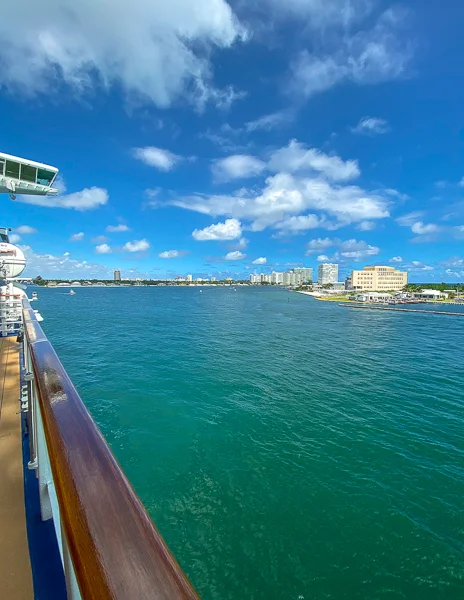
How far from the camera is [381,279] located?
477 ft

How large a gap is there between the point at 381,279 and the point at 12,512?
6315 inches

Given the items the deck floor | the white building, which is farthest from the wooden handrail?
the white building

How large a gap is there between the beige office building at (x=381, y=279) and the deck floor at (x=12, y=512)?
155911 millimetres

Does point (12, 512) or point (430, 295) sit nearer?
point (12, 512)

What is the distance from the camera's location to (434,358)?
76.4 feet

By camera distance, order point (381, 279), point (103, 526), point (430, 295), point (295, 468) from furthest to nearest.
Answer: point (381, 279), point (430, 295), point (295, 468), point (103, 526)

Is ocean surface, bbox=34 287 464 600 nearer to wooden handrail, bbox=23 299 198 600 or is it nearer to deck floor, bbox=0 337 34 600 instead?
deck floor, bbox=0 337 34 600

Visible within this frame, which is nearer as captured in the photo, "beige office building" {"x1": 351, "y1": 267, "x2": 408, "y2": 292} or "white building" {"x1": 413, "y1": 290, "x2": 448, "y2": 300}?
"white building" {"x1": 413, "y1": 290, "x2": 448, "y2": 300}

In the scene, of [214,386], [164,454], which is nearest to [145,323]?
[214,386]

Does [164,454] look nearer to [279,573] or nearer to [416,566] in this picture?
[279,573]

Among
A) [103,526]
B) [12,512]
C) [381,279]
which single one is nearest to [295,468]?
[12,512]

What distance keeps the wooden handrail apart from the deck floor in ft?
5.62

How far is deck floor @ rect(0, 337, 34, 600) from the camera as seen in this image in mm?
2100

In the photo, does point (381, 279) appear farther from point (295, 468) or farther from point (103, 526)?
point (103, 526)
